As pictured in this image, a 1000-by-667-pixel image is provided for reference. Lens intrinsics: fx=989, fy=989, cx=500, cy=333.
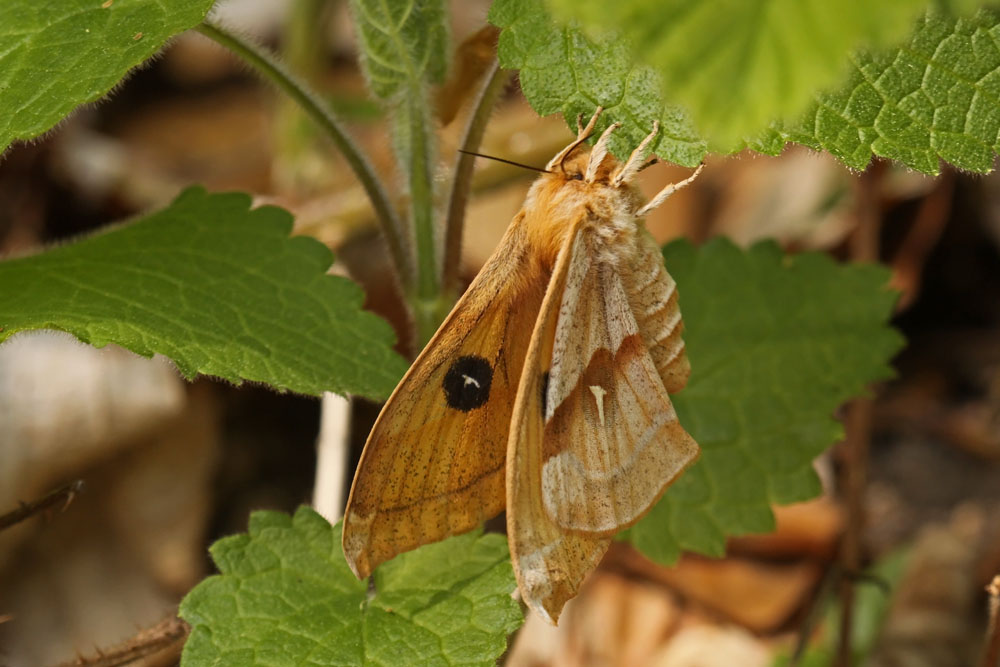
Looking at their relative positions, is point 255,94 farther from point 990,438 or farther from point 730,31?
point 730,31

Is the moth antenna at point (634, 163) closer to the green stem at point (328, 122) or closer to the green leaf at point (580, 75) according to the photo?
the green leaf at point (580, 75)

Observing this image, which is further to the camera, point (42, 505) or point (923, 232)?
point (923, 232)

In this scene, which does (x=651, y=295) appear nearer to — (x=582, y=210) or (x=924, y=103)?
(x=582, y=210)

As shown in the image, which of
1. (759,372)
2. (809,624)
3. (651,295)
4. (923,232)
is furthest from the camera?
(923,232)

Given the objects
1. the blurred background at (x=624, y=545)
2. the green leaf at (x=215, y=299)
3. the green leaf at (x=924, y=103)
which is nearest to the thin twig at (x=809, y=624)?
the blurred background at (x=624, y=545)

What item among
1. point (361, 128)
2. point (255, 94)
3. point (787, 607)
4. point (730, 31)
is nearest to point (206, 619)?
point (730, 31)

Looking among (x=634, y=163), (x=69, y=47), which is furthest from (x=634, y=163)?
(x=69, y=47)

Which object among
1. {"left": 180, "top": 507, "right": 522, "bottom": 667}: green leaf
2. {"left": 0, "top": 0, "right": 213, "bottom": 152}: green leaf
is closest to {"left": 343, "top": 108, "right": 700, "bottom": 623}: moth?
{"left": 180, "top": 507, "right": 522, "bottom": 667}: green leaf
